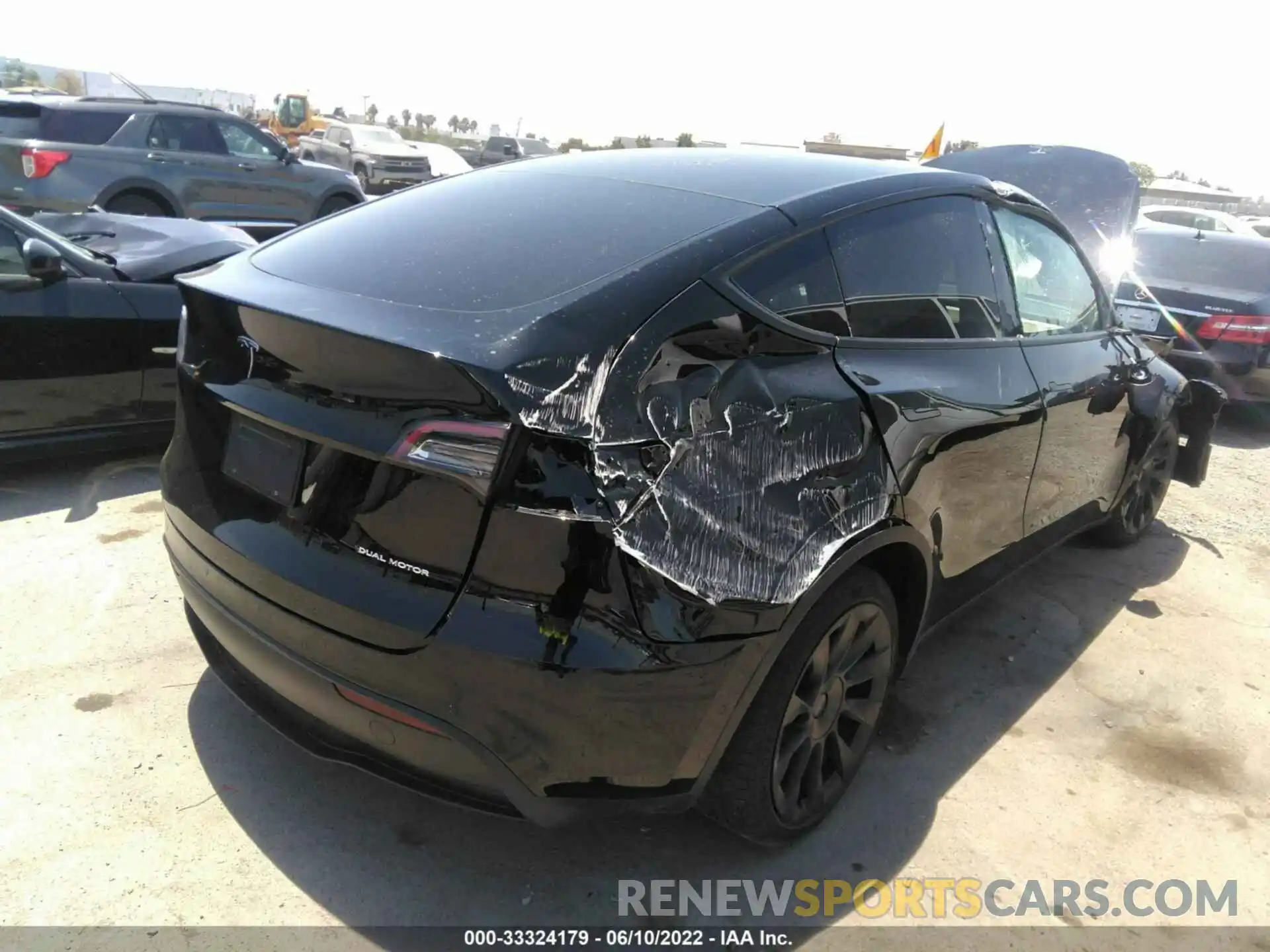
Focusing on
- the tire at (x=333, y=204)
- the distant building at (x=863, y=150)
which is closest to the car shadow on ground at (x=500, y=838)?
the tire at (x=333, y=204)

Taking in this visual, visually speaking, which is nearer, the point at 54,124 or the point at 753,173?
the point at 753,173

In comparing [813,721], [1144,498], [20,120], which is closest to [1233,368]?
[1144,498]

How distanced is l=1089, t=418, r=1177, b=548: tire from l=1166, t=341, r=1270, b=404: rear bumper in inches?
101

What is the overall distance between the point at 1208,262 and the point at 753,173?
21.6 feet

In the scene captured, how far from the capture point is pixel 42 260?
4207 mm

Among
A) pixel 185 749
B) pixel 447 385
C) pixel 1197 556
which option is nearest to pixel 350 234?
pixel 447 385

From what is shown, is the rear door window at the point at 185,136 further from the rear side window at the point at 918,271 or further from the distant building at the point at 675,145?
the rear side window at the point at 918,271

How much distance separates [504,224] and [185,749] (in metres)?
1.78

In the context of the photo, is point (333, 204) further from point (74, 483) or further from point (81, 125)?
point (74, 483)

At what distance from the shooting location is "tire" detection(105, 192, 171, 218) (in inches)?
386

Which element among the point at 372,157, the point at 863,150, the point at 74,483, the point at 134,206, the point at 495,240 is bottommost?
the point at 74,483

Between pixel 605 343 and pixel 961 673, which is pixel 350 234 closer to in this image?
pixel 605 343

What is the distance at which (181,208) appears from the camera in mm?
10328

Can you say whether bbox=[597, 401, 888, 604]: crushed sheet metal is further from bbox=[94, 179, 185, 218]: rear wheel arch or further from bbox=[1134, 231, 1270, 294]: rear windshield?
bbox=[94, 179, 185, 218]: rear wheel arch
